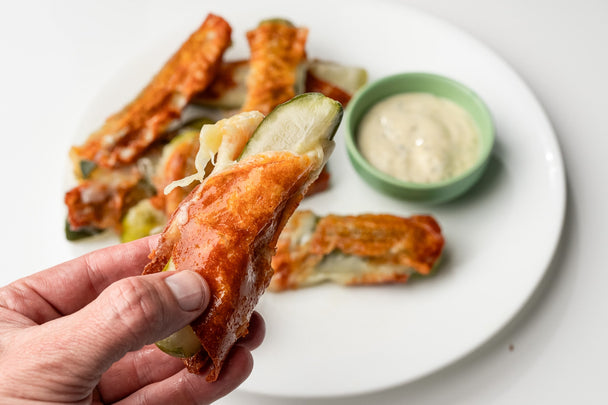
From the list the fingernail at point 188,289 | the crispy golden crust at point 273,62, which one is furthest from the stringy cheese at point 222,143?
the crispy golden crust at point 273,62

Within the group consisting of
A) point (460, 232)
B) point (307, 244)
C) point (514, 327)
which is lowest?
point (514, 327)

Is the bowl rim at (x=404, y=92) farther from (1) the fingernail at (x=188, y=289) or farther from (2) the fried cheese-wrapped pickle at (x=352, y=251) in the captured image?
(1) the fingernail at (x=188, y=289)

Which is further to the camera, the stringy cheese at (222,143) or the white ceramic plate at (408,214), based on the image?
the white ceramic plate at (408,214)

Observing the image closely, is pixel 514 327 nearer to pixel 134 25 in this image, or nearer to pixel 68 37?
pixel 134 25

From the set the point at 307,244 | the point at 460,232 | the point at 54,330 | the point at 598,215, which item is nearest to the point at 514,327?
the point at 460,232

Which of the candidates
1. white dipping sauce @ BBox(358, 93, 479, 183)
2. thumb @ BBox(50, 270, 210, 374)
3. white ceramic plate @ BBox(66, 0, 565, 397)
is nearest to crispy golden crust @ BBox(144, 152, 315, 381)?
thumb @ BBox(50, 270, 210, 374)

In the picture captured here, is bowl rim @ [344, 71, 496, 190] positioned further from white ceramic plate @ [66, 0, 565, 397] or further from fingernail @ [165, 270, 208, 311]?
fingernail @ [165, 270, 208, 311]

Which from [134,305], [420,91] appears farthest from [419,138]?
[134,305]
